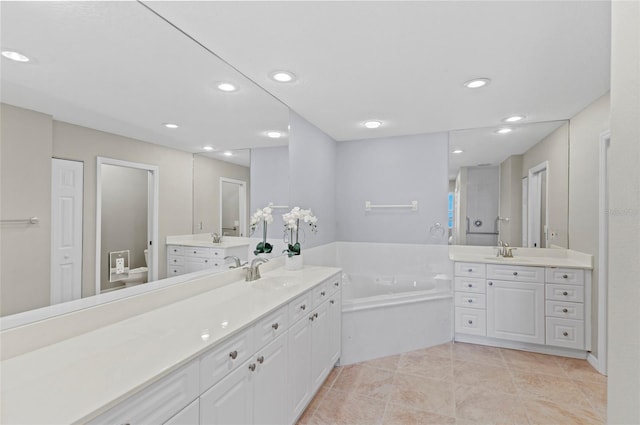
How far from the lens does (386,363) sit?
9.50 feet

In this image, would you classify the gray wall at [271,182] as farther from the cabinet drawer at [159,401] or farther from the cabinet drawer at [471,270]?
the cabinet drawer at [471,270]

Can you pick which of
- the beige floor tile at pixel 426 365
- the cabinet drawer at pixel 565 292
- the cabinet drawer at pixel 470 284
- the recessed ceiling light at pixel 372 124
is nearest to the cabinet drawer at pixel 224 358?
the beige floor tile at pixel 426 365

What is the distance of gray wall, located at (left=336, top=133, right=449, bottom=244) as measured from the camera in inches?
148

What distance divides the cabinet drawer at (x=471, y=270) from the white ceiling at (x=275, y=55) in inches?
66.9

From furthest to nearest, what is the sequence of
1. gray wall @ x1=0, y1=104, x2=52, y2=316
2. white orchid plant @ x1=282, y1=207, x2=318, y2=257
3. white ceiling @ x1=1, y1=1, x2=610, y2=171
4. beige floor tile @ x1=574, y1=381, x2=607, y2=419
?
white orchid plant @ x1=282, y1=207, x2=318, y2=257 → beige floor tile @ x1=574, y1=381, x2=607, y2=419 → white ceiling @ x1=1, y1=1, x2=610, y2=171 → gray wall @ x1=0, y1=104, x2=52, y2=316

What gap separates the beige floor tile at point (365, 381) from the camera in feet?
7.98

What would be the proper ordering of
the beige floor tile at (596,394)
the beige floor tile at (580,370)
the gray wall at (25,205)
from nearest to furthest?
1. the gray wall at (25,205)
2. the beige floor tile at (596,394)
3. the beige floor tile at (580,370)

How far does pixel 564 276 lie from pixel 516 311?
0.55 meters

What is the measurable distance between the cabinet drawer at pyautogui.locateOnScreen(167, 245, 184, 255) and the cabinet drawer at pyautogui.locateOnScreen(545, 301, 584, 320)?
3356 millimetres

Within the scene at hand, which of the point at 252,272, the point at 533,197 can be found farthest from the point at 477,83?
the point at 252,272

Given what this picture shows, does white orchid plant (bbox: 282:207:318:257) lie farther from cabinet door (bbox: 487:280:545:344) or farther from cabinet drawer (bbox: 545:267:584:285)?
cabinet drawer (bbox: 545:267:584:285)

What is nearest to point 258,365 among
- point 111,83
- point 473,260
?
point 111,83

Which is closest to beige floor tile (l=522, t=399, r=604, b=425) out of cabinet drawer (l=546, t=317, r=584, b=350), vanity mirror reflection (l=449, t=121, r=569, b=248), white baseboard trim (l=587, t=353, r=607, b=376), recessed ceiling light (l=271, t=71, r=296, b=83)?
white baseboard trim (l=587, t=353, r=607, b=376)

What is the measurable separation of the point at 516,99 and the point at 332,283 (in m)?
2.22
